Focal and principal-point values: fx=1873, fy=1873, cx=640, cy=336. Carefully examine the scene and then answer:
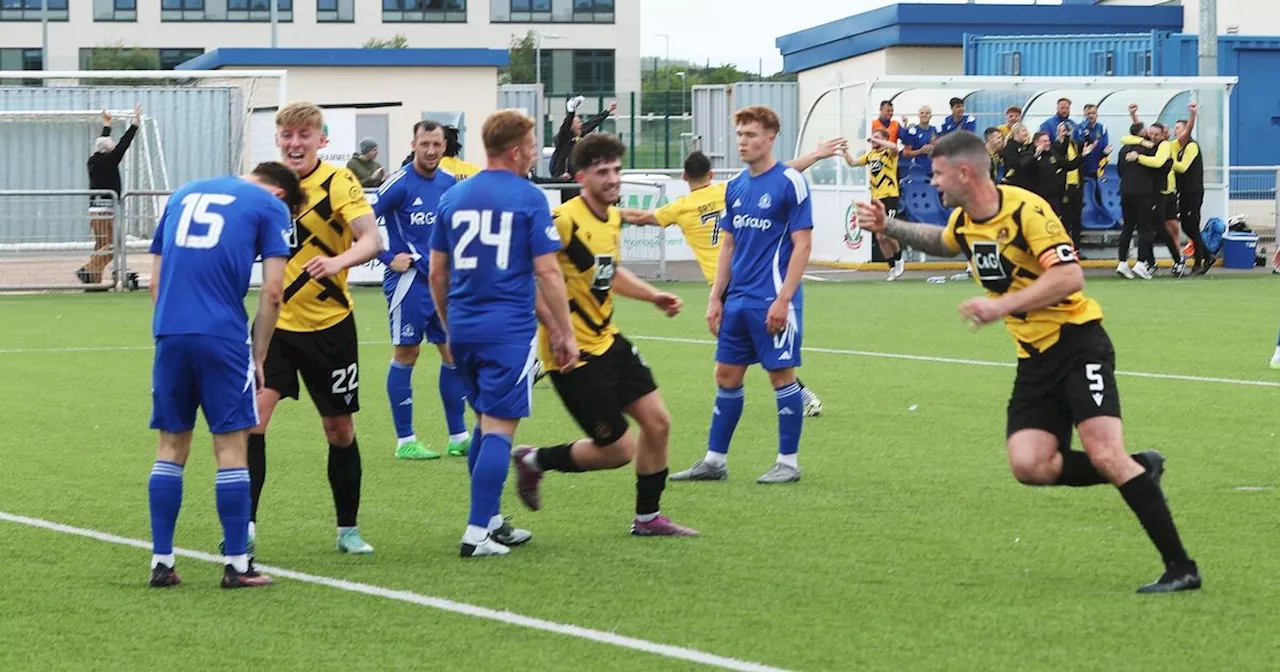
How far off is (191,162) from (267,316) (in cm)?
2517

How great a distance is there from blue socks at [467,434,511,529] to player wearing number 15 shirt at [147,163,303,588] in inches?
39.5

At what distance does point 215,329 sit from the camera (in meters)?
7.02

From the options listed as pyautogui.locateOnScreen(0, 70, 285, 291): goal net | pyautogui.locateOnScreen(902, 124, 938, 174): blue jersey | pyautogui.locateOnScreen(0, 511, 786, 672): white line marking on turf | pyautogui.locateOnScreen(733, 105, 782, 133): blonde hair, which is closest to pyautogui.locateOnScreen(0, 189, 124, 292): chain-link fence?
pyautogui.locateOnScreen(0, 70, 285, 291): goal net

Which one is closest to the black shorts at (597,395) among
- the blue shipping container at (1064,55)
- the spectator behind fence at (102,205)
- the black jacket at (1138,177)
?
the spectator behind fence at (102,205)

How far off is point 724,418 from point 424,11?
237ft

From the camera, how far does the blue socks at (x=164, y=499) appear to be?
7.22 meters

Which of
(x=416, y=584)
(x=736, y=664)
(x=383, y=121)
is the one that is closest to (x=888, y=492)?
(x=416, y=584)

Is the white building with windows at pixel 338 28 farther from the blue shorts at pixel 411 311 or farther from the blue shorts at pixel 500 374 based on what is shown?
the blue shorts at pixel 500 374

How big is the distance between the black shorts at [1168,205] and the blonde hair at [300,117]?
1977cm

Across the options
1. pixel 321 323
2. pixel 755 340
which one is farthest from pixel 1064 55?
pixel 321 323

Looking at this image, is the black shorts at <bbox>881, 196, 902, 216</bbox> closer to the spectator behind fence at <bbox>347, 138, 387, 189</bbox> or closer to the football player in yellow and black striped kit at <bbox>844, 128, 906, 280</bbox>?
the football player in yellow and black striped kit at <bbox>844, 128, 906, 280</bbox>

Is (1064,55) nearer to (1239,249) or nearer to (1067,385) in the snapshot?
(1239,249)

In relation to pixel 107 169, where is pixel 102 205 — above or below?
below

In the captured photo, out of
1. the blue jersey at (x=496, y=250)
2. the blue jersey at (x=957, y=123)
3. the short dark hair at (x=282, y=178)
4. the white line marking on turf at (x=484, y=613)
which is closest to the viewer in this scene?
the white line marking on turf at (x=484, y=613)
